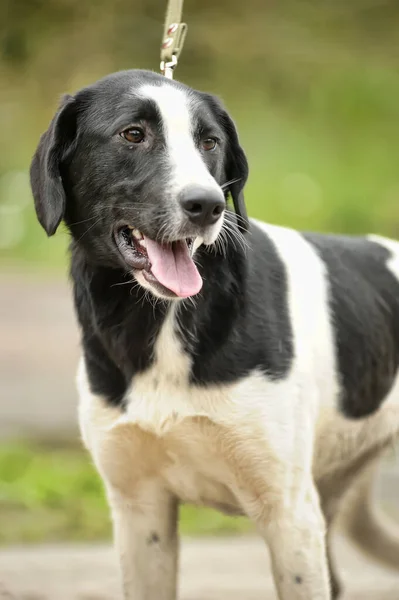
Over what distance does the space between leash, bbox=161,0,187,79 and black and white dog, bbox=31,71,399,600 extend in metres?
0.34

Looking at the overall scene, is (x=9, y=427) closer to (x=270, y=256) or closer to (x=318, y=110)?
(x=270, y=256)

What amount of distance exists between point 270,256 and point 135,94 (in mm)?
666

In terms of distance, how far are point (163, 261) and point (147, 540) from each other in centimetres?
95

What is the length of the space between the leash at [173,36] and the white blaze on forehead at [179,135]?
1.44 feet

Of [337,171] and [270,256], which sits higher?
[270,256]

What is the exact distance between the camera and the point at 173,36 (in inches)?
127

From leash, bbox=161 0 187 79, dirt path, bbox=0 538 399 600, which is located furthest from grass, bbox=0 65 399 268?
leash, bbox=161 0 187 79

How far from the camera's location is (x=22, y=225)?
10336 mm

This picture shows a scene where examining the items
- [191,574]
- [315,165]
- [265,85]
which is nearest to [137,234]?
[191,574]

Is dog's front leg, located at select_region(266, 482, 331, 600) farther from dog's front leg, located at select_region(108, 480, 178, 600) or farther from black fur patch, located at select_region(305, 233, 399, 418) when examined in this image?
black fur patch, located at select_region(305, 233, 399, 418)

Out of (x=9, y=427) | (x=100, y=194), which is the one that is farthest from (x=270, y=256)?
(x=9, y=427)

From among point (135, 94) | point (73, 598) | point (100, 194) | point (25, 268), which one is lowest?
Result: point (25, 268)

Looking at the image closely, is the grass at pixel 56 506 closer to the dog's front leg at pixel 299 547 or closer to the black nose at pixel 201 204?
the dog's front leg at pixel 299 547

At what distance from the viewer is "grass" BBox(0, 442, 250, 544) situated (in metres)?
5.34
